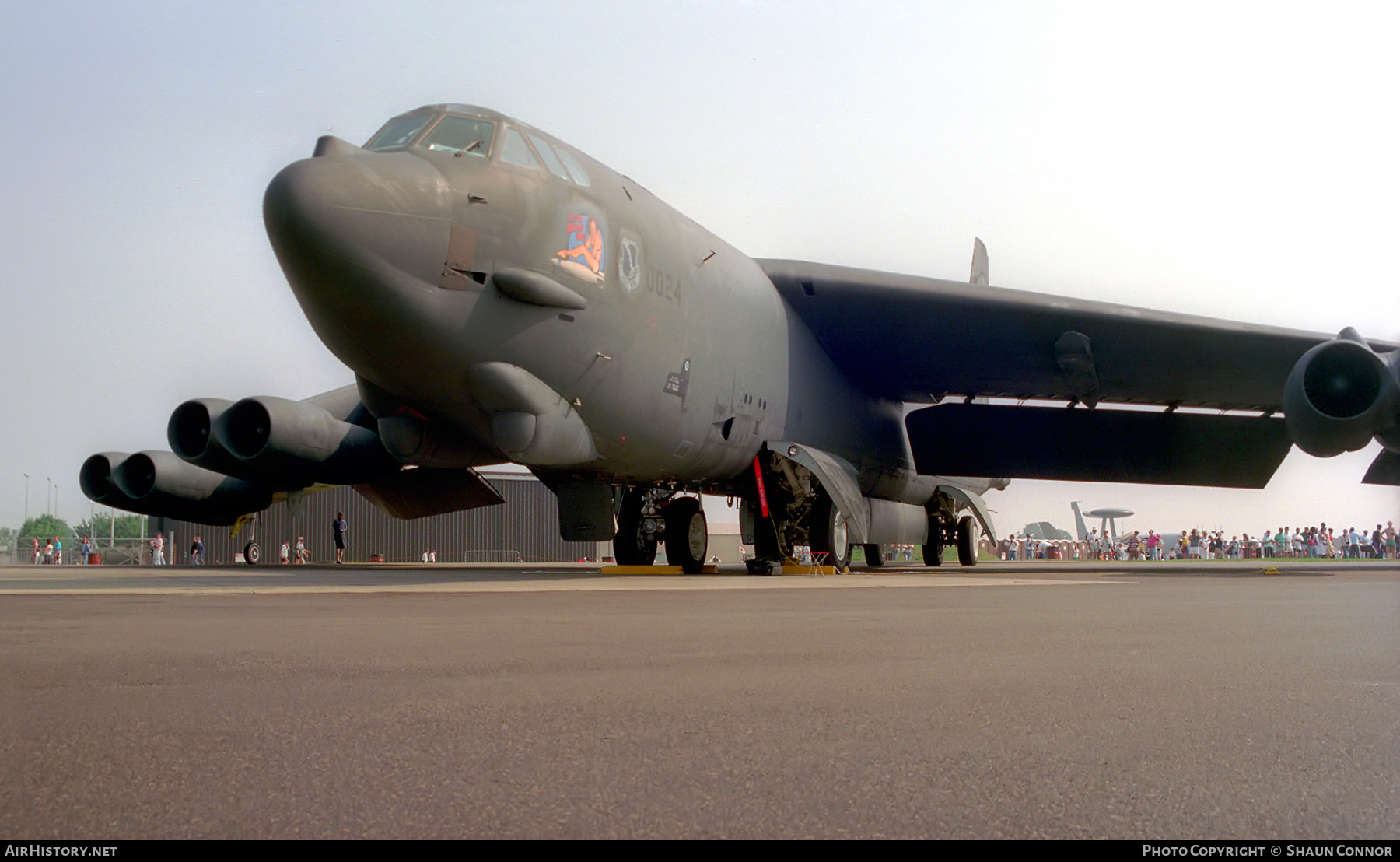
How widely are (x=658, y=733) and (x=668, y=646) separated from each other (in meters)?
2.16

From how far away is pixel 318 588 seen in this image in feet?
31.1

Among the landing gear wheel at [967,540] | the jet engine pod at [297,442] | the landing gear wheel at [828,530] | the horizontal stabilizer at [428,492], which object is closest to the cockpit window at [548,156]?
the landing gear wheel at [828,530]

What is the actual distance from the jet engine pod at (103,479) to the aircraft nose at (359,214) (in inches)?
483

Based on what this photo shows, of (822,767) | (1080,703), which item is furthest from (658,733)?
(1080,703)

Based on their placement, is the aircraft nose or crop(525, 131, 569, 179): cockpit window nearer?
the aircraft nose

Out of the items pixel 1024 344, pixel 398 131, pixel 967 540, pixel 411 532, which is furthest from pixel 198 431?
pixel 411 532

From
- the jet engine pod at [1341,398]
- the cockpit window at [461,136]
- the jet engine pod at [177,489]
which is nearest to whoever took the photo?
the cockpit window at [461,136]

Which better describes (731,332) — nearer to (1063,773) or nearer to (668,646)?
(668,646)

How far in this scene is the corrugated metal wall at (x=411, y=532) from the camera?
30719mm

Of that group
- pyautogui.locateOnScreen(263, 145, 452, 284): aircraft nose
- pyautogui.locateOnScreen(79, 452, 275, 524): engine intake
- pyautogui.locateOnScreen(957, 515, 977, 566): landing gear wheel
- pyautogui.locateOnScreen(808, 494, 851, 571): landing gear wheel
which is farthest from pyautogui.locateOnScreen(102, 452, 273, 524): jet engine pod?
pyautogui.locateOnScreen(957, 515, 977, 566): landing gear wheel

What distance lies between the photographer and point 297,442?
54.6 ft

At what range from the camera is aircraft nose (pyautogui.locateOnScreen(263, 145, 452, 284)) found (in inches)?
350

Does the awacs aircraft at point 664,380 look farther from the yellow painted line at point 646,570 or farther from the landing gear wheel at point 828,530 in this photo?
the yellow painted line at point 646,570

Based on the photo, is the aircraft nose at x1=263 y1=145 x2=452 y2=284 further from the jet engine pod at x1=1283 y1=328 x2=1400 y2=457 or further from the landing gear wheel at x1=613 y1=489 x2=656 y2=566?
the jet engine pod at x1=1283 y1=328 x2=1400 y2=457
